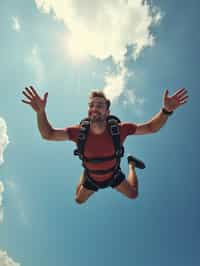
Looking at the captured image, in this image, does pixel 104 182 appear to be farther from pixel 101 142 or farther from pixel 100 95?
pixel 100 95

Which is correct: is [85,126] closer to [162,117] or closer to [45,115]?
[45,115]

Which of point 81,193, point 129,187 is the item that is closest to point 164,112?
point 129,187

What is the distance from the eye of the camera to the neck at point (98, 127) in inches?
285

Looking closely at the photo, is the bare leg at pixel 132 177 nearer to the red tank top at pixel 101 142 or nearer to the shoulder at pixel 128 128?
the red tank top at pixel 101 142

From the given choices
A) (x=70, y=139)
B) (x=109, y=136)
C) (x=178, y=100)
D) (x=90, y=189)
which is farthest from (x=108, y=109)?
(x=90, y=189)

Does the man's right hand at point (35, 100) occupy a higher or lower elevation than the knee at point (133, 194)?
higher

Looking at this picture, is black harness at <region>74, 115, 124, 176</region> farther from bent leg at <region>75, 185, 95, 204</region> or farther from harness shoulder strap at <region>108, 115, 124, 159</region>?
bent leg at <region>75, 185, 95, 204</region>

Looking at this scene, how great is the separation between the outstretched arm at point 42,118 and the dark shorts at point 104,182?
167cm

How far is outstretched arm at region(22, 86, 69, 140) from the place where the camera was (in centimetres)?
687

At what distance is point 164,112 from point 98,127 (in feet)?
5.65

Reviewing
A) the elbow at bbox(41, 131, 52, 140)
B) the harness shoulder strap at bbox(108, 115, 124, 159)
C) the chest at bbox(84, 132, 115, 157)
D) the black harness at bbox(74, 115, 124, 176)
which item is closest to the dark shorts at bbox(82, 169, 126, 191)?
the black harness at bbox(74, 115, 124, 176)

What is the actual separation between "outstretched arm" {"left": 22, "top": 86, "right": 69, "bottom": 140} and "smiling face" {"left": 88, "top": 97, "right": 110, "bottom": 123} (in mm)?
850

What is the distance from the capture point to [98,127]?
7.25 meters

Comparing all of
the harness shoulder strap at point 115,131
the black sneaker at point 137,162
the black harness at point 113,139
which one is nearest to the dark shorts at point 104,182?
the black harness at point 113,139
